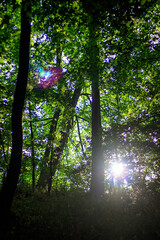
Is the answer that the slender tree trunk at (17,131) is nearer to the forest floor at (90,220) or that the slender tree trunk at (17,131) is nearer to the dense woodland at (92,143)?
the dense woodland at (92,143)

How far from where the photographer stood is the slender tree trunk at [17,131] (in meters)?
4.53

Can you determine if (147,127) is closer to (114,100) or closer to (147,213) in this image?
(147,213)

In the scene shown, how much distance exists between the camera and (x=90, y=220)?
4559 mm

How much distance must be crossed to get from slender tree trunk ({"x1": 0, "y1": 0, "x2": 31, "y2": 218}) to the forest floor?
1.98 feet

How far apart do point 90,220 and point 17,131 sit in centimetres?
339

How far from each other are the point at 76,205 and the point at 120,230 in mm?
1925

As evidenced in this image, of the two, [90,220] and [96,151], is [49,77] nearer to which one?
[96,151]

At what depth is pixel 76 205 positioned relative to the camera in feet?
18.5

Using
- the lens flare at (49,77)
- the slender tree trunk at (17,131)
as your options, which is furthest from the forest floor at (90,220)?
the lens flare at (49,77)

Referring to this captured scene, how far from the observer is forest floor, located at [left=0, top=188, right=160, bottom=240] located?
3.91 metres

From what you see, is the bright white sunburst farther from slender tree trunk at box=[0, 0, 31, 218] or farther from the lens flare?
the lens flare

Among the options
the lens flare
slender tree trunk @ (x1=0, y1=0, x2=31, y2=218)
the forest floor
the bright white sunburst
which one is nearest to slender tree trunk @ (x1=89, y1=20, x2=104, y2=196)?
the bright white sunburst

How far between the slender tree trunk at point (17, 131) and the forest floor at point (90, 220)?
0.60 metres

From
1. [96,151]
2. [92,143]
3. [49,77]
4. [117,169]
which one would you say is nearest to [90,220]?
[117,169]
